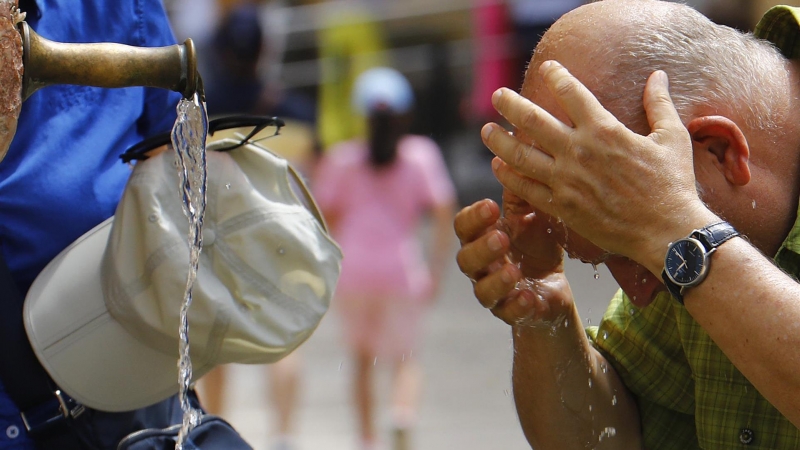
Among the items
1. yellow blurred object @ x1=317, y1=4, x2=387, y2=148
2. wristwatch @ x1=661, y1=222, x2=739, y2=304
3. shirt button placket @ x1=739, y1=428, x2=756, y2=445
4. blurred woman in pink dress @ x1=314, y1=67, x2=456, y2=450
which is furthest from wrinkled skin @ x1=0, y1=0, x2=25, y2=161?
yellow blurred object @ x1=317, y1=4, x2=387, y2=148

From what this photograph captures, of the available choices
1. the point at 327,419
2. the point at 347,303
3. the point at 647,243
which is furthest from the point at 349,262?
the point at 647,243

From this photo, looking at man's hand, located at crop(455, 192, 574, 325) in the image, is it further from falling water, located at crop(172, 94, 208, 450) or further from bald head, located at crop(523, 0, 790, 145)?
falling water, located at crop(172, 94, 208, 450)

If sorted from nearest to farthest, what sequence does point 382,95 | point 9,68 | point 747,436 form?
point 9,68
point 747,436
point 382,95

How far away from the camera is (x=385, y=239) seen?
18.0 feet

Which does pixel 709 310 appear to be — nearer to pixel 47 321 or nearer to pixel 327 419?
pixel 47 321

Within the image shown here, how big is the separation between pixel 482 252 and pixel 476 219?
0.07 meters

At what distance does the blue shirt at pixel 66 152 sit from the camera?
191 cm

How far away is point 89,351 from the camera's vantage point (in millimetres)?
1935

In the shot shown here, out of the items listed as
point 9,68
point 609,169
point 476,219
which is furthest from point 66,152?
point 609,169

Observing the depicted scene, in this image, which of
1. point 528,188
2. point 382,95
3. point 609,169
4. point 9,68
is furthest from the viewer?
point 382,95

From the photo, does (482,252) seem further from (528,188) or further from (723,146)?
(723,146)

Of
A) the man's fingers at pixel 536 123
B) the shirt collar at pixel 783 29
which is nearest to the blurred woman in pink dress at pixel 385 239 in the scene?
the shirt collar at pixel 783 29

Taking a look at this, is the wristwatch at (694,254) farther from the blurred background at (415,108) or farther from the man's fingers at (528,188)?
the blurred background at (415,108)

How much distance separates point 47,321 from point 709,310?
3.70 ft
